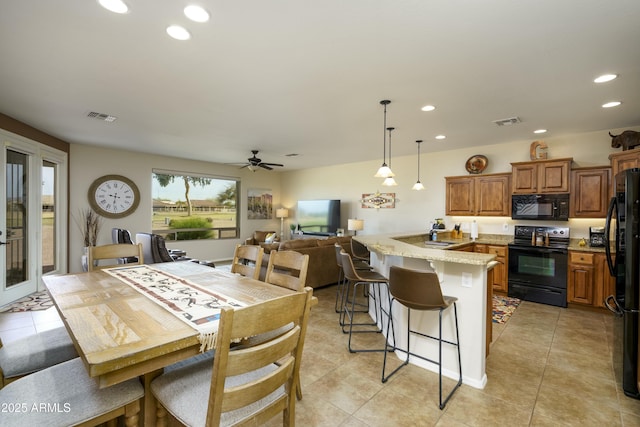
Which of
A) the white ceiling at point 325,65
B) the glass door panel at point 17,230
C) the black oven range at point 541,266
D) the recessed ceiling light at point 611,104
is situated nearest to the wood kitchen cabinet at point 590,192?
the black oven range at point 541,266

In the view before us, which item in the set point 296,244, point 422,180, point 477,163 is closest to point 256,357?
point 296,244

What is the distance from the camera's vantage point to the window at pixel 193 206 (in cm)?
700

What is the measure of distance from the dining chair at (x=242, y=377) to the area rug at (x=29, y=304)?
3667 millimetres

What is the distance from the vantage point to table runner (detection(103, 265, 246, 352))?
132 cm

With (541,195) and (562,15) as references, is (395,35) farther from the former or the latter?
(541,195)

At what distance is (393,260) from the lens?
296cm

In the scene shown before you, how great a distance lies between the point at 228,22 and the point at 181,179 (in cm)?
611

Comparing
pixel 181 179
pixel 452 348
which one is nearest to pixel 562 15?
pixel 452 348

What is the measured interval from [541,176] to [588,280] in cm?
159

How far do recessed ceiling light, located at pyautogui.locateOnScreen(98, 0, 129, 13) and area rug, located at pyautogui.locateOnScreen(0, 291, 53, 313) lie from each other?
3.65m

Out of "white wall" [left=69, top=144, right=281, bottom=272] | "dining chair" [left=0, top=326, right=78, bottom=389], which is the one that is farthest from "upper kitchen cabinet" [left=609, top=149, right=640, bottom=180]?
"white wall" [left=69, top=144, right=281, bottom=272]

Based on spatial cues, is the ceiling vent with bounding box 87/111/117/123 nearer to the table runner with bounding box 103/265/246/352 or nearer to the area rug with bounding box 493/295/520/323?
the table runner with bounding box 103/265/246/352

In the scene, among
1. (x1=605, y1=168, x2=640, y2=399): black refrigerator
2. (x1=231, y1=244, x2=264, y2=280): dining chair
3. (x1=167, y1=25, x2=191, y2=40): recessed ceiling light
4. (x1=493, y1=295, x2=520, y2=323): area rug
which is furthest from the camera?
(x1=493, y1=295, x2=520, y2=323): area rug

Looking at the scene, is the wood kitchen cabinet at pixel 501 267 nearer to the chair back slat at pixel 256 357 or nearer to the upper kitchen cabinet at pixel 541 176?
the upper kitchen cabinet at pixel 541 176
